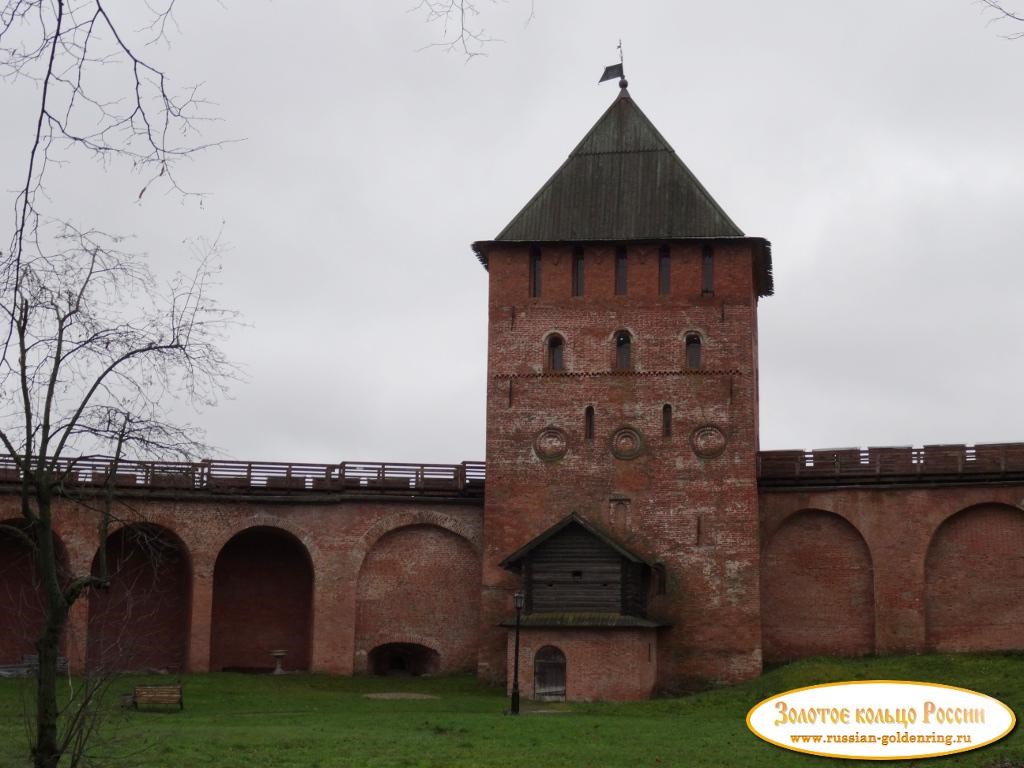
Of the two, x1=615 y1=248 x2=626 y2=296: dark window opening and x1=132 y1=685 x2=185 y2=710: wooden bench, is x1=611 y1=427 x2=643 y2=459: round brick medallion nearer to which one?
x1=615 y1=248 x2=626 y2=296: dark window opening

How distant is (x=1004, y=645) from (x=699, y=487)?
8498 millimetres

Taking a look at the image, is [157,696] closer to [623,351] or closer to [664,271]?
[623,351]

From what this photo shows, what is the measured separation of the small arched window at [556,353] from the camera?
37.7m

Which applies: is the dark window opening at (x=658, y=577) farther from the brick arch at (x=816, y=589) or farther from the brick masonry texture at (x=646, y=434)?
the brick arch at (x=816, y=589)

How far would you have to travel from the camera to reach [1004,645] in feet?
113

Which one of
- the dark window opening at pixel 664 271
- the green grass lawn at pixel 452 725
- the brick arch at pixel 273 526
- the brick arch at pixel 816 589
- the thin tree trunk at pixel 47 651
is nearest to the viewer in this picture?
the thin tree trunk at pixel 47 651

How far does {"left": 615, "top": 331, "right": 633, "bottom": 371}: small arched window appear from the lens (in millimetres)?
37344

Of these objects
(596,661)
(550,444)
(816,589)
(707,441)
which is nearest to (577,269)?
(550,444)

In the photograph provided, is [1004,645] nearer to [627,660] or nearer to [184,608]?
[627,660]

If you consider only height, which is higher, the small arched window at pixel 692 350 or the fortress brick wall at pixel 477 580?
the small arched window at pixel 692 350

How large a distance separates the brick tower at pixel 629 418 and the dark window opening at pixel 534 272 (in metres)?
0.06

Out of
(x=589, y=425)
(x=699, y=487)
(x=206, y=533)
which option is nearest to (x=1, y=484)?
(x=206, y=533)

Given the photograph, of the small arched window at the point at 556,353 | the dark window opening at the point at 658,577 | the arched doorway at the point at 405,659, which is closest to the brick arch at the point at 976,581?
the dark window opening at the point at 658,577

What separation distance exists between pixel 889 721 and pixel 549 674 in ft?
54.1
